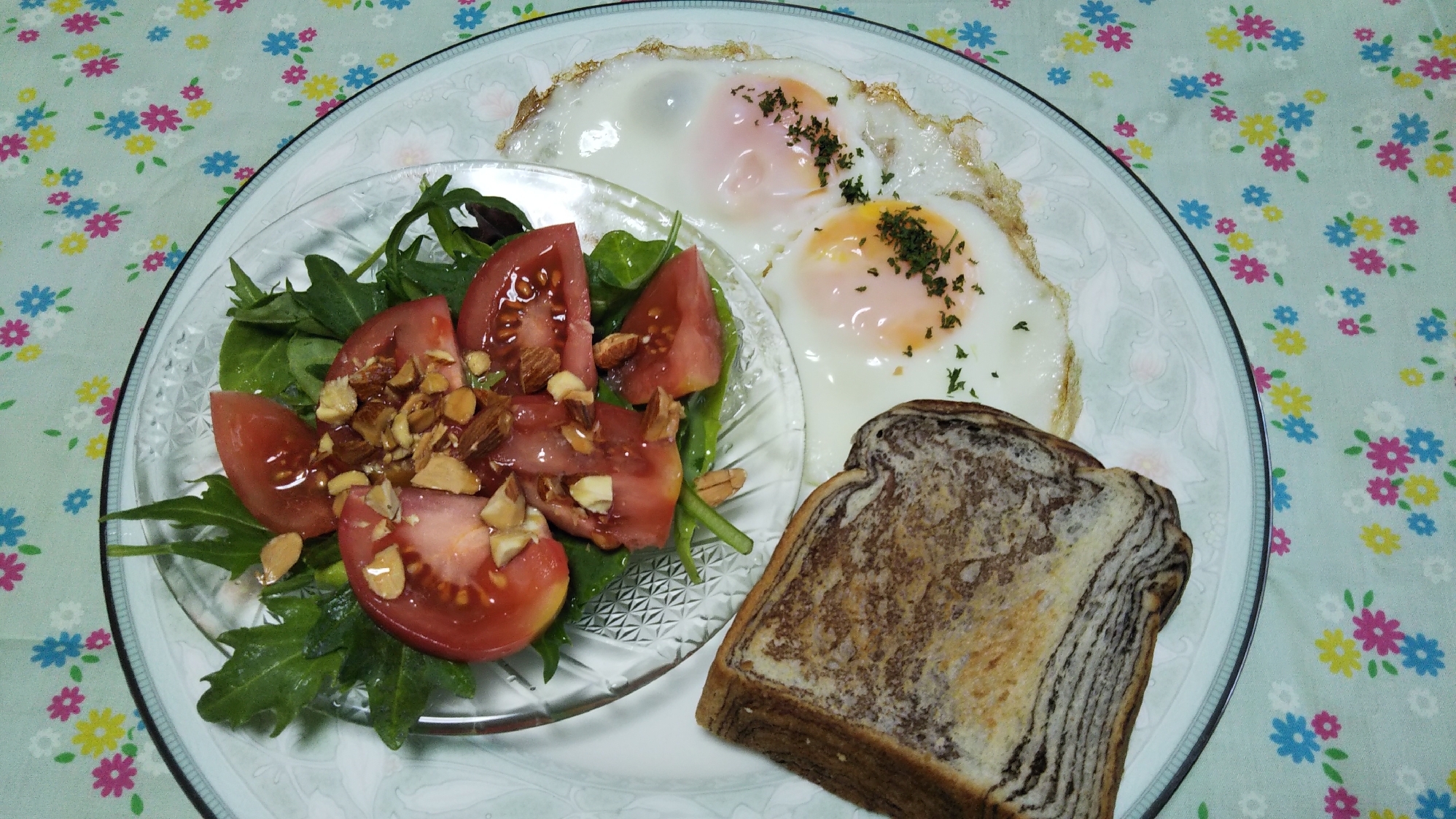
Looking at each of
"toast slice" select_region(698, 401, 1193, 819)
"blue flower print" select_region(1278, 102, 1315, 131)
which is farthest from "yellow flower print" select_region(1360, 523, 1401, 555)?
"blue flower print" select_region(1278, 102, 1315, 131)

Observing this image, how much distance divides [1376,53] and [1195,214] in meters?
1.00

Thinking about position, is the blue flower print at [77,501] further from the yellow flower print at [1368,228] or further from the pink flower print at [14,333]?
the yellow flower print at [1368,228]

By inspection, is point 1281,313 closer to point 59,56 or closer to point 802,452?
point 802,452

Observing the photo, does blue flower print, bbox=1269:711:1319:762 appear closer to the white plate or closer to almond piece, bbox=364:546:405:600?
the white plate

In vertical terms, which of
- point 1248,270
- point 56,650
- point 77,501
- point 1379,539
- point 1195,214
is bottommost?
point 56,650

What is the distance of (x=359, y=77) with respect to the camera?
3.20 metres

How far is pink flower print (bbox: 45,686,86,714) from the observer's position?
2305mm

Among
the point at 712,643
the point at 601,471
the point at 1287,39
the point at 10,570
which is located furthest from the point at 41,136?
the point at 1287,39

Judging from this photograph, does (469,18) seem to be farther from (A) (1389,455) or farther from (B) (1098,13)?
(A) (1389,455)

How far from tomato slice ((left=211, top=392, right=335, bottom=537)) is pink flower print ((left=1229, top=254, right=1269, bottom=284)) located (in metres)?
2.66

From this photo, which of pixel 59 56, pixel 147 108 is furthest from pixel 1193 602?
pixel 59 56

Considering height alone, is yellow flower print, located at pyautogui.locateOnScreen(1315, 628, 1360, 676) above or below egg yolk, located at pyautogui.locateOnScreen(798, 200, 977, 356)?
below

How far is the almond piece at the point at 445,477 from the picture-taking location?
→ 75.3 inches

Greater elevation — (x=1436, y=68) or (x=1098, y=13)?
(x=1436, y=68)
